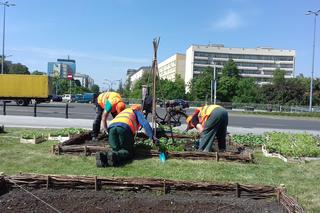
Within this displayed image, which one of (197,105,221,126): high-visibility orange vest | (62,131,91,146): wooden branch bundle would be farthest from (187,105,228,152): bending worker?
(62,131,91,146): wooden branch bundle

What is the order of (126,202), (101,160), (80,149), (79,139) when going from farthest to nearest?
1. (79,139)
2. (80,149)
3. (101,160)
4. (126,202)

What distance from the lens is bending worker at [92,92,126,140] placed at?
1006cm

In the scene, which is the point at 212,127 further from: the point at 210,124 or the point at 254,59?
the point at 254,59

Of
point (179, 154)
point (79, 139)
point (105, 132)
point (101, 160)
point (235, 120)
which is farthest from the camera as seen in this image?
point (235, 120)

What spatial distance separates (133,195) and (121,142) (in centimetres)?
258

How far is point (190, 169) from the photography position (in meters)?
7.83

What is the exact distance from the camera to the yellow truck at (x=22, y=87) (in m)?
38.9

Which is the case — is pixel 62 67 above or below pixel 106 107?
above

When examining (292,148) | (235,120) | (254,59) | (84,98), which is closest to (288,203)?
(292,148)

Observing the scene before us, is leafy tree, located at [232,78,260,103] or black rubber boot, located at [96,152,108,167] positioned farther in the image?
leafy tree, located at [232,78,260,103]

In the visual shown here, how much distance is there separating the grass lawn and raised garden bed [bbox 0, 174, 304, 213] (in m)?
1.19

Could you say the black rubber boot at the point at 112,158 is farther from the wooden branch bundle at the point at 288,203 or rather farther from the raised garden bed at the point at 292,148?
the raised garden bed at the point at 292,148

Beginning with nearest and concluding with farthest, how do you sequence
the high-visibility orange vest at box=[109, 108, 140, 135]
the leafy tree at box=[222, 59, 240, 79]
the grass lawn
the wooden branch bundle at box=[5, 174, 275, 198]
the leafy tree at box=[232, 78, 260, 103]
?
the wooden branch bundle at box=[5, 174, 275, 198], the grass lawn, the high-visibility orange vest at box=[109, 108, 140, 135], the leafy tree at box=[232, 78, 260, 103], the leafy tree at box=[222, 59, 240, 79]

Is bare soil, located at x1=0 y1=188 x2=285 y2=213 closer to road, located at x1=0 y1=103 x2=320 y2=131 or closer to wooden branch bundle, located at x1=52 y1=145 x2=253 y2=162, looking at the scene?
wooden branch bundle, located at x1=52 y1=145 x2=253 y2=162
